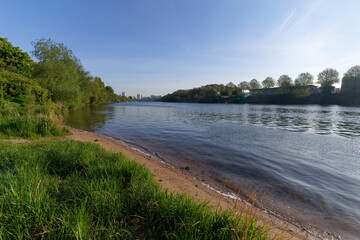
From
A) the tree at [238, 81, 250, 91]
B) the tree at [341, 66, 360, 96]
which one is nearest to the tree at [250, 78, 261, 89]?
the tree at [238, 81, 250, 91]

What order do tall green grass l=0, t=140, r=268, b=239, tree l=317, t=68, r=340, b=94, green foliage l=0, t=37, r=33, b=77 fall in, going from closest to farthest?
tall green grass l=0, t=140, r=268, b=239 → green foliage l=0, t=37, r=33, b=77 → tree l=317, t=68, r=340, b=94

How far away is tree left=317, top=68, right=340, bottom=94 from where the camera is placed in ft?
320

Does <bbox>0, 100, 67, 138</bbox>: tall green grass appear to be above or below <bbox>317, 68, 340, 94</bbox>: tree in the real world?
below

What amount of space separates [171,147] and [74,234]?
8.99 meters

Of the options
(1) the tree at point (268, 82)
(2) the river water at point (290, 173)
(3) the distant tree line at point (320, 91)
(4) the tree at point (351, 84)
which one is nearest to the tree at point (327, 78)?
(3) the distant tree line at point (320, 91)

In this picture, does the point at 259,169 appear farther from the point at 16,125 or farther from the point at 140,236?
the point at 16,125

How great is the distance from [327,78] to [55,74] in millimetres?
151168

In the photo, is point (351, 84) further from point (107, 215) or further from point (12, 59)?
point (12, 59)

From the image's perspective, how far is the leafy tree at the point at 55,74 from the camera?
2861 centimetres

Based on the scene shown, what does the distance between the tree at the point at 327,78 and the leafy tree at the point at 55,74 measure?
13236 centimetres

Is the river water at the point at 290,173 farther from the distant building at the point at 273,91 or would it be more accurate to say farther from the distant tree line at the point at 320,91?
the distant building at the point at 273,91

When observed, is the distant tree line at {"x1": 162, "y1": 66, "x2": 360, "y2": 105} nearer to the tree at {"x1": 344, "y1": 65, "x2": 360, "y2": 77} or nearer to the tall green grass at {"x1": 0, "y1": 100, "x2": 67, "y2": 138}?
the tree at {"x1": 344, "y1": 65, "x2": 360, "y2": 77}

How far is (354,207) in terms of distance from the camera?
5039 millimetres

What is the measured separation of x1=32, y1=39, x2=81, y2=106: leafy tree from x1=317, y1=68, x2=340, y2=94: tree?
13236cm
